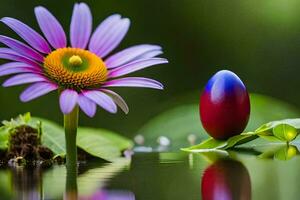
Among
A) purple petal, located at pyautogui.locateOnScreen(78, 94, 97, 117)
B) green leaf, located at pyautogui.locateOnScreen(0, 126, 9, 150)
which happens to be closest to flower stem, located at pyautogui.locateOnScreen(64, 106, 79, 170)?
purple petal, located at pyautogui.locateOnScreen(78, 94, 97, 117)

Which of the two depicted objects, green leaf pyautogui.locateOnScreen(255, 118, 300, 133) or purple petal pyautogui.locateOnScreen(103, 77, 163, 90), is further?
green leaf pyautogui.locateOnScreen(255, 118, 300, 133)

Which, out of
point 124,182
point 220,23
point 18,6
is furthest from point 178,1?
point 124,182

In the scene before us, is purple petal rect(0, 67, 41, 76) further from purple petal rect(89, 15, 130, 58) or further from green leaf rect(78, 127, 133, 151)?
green leaf rect(78, 127, 133, 151)

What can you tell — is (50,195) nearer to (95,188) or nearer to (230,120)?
(95,188)

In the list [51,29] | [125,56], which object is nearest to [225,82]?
[125,56]

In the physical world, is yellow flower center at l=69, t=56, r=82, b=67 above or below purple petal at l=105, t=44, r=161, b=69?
below

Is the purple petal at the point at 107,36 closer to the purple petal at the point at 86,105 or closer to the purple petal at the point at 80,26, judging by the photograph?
the purple petal at the point at 80,26

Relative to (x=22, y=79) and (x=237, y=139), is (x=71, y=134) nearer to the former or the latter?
(x=22, y=79)

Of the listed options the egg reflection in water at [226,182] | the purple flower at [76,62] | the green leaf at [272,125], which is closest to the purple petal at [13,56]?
the purple flower at [76,62]
